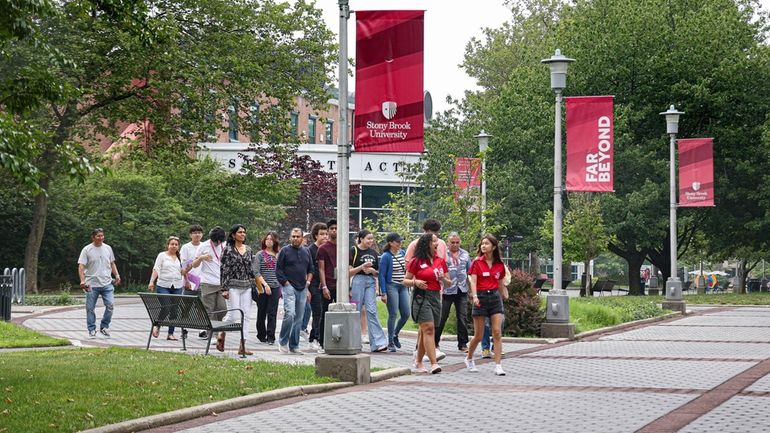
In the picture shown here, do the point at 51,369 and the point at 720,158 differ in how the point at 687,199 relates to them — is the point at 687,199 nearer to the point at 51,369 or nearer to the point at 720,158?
the point at 720,158

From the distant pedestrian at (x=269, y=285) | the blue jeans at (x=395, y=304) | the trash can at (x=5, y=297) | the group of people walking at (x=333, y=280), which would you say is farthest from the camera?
the trash can at (x=5, y=297)

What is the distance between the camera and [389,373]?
15.1 meters

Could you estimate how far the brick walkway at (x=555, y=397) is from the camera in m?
10.7

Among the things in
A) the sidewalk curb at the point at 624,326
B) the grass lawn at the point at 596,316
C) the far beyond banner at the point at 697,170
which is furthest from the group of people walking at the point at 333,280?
the far beyond banner at the point at 697,170

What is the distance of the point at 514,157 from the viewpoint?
178 feet

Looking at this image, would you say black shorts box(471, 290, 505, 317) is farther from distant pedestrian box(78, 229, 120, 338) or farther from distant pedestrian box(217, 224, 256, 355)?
distant pedestrian box(78, 229, 120, 338)

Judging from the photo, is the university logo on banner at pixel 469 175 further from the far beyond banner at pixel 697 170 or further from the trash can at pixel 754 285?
the trash can at pixel 754 285

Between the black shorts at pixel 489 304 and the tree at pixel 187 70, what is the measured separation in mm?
19497

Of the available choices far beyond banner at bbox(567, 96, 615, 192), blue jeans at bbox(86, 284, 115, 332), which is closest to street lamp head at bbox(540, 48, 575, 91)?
far beyond banner at bbox(567, 96, 615, 192)

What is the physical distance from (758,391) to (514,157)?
41.0m

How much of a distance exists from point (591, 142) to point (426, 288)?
1040cm

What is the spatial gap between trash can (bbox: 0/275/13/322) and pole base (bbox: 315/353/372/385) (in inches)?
494

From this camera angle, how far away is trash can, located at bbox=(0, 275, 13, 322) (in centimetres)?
2495

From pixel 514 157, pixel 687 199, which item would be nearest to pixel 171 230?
pixel 514 157
